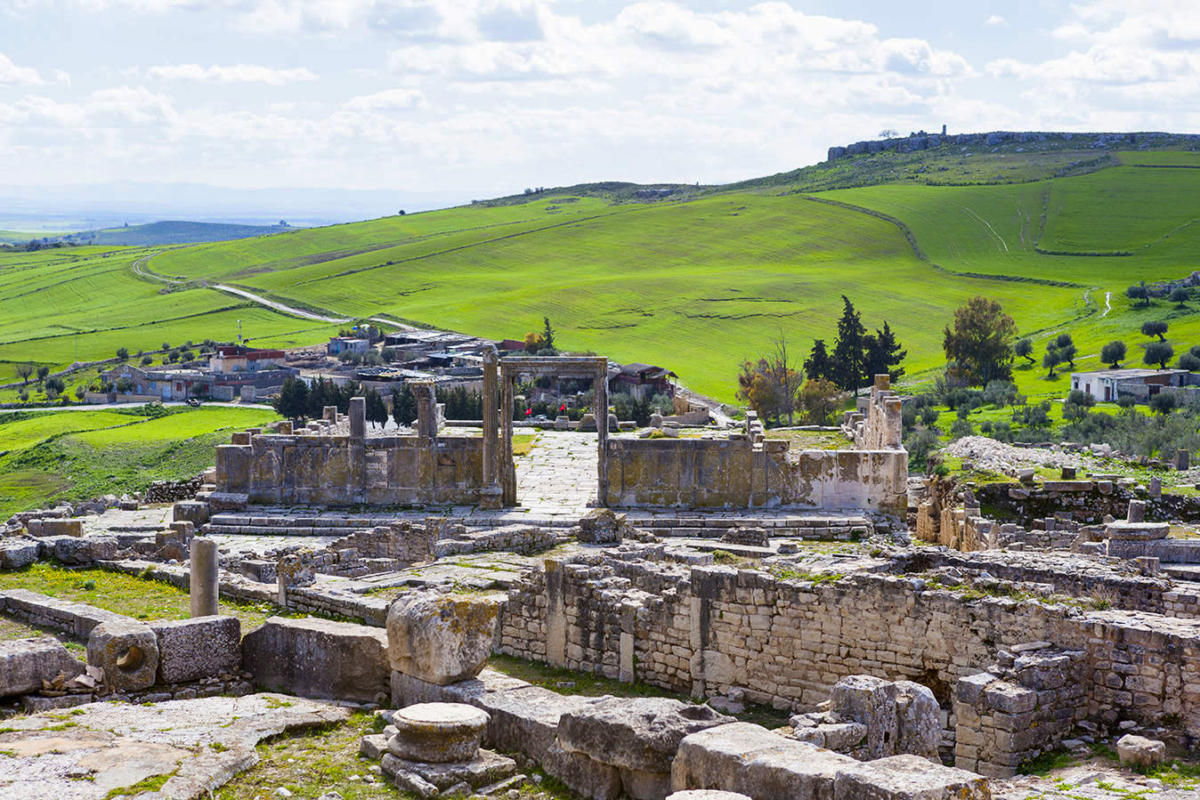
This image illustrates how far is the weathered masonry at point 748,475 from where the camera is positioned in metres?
28.4

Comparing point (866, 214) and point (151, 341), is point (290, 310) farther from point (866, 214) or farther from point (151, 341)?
point (866, 214)

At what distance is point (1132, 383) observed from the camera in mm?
75000

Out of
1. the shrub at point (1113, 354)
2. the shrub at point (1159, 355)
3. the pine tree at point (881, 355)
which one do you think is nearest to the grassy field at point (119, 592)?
the pine tree at point (881, 355)

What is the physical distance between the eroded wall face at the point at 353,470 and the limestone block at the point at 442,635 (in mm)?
17489

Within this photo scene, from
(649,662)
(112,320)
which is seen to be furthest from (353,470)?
(112,320)

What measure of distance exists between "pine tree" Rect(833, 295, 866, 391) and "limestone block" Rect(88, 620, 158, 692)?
235 ft

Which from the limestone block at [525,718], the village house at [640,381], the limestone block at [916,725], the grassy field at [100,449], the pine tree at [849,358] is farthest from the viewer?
the pine tree at [849,358]

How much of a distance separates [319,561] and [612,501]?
7486 millimetres

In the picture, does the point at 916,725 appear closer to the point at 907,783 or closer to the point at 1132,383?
the point at 907,783

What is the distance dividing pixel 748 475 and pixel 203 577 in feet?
46.3

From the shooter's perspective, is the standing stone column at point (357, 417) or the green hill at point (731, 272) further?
the green hill at point (731, 272)

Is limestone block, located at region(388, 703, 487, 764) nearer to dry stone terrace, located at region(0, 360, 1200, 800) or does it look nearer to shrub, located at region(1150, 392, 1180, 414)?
dry stone terrace, located at region(0, 360, 1200, 800)

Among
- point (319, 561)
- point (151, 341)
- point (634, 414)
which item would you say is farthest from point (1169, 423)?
point (151, 341)

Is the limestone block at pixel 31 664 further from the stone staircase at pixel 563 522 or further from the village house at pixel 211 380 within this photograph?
the village house at pixel 211 380
